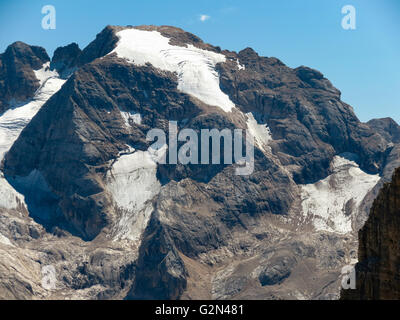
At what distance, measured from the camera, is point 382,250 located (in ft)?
202

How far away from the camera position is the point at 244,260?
197 m

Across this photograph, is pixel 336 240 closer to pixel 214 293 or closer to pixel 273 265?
pixel 273 265

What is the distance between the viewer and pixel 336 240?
197125 mm

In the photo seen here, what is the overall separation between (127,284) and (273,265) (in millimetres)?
34232

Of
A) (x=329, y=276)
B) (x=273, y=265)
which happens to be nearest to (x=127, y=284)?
(x=273, y=265)

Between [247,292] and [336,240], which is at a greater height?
[336,240]

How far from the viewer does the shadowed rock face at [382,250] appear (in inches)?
2375

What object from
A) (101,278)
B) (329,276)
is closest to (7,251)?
(101,278)

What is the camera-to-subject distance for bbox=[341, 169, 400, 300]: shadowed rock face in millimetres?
60312
